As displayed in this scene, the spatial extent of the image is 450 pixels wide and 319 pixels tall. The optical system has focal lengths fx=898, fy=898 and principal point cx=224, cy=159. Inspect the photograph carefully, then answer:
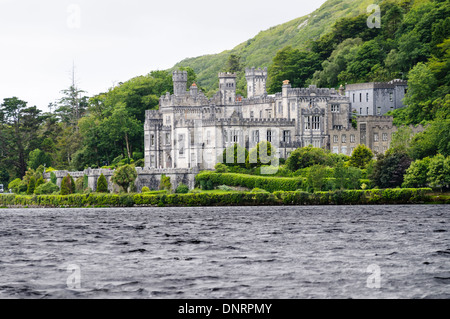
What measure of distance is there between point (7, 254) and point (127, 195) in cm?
4668

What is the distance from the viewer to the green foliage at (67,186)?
326 ft

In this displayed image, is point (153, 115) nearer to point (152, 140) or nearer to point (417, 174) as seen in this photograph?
point (152, 140)

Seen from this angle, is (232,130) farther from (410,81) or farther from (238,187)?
(410,81)

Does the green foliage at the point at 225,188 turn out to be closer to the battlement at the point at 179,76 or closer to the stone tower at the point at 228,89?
the stone tower at the point at 228,89

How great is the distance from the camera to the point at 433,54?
11056 cm

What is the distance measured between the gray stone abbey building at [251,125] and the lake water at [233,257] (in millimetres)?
30717

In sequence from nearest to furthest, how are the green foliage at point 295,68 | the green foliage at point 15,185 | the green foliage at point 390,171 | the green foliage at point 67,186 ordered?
the green foliage at point 390,171 < the green foliage at point 67,186 < the green foliage at point 15,185 < the green foliage at point 295,68

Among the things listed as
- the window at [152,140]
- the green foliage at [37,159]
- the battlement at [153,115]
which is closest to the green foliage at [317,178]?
the window at [152,140]

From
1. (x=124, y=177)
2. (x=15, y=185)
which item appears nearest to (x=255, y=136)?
(x=124, y=177)

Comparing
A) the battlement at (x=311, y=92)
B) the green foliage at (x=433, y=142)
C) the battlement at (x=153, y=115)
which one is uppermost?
the battlement at (x=311, y=92)

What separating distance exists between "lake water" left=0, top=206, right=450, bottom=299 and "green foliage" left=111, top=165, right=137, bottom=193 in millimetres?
23362

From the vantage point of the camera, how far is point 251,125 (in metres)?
104

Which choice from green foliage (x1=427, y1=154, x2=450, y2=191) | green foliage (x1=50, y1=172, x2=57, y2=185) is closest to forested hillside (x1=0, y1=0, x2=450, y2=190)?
green foliage (x1=50, y1=172, x2=57, y2=185)

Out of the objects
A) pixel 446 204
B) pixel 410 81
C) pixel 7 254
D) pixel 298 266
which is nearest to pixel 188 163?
pixel 410 81
